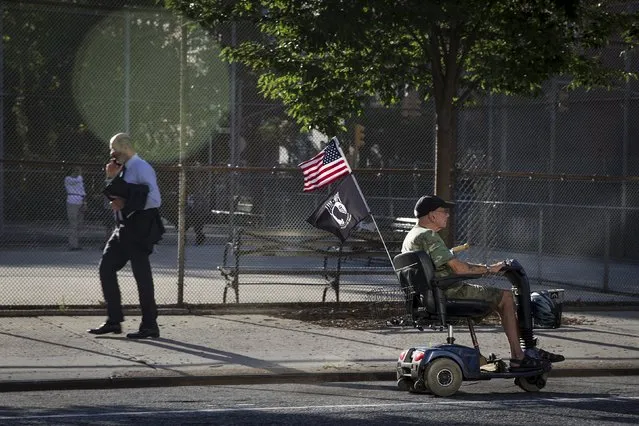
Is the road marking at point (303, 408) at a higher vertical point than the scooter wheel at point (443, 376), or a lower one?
lower

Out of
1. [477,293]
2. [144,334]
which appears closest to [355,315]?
[144,334]

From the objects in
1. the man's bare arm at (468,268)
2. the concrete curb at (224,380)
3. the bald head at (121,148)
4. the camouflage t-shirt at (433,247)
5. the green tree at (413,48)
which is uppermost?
the green tree at (413,48)

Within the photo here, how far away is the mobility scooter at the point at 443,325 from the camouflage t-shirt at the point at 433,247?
0.07 m

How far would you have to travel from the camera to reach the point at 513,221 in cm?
2539

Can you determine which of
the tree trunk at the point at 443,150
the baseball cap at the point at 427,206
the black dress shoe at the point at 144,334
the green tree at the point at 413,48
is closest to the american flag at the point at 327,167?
the green tree at the point at 413,48

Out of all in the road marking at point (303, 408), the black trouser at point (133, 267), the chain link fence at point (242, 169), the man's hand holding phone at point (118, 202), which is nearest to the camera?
the road marking at point (303, 408)

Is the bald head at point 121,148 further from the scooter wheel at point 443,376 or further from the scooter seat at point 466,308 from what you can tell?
the scooter wheel at point 443,376

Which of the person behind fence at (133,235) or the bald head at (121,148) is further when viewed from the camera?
the bald head at (121,148)

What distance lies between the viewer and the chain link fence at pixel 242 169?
17156 mm

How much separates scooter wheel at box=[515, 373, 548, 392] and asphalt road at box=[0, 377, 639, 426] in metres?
0.06

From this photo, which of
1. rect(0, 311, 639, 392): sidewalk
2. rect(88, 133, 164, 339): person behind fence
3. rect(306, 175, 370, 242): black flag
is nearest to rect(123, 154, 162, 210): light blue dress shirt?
rect(88, 133, 164, 339): person behind fence

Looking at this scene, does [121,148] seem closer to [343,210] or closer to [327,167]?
[327,167]

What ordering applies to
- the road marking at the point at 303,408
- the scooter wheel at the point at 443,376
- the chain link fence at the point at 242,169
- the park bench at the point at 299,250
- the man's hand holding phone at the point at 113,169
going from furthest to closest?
1. the chain link fence at the point at 242,169
2. the park bench at the point at 299,250
3. the man's hand holding phone at the point at 113,169
4. the scooter wheel at the point at 443,376
5. the road marking at the point at 303,408

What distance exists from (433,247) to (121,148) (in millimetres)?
4095
